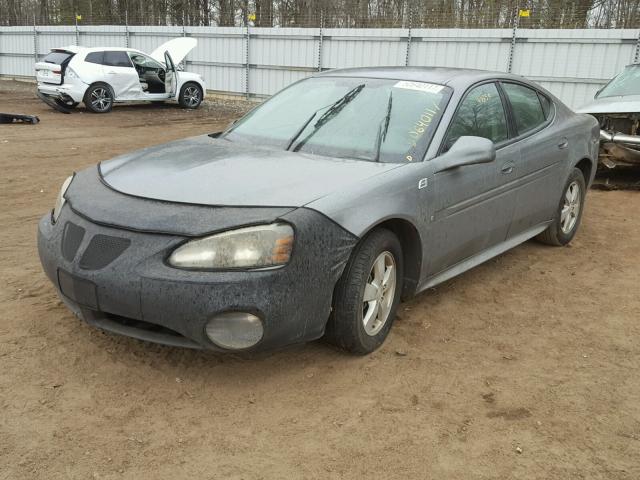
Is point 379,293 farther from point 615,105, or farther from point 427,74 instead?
point 615,105

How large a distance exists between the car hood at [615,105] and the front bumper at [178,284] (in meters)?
5.74

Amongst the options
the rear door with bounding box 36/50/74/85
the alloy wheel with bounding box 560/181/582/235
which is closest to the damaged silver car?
the alloy wheel with bounding box 560/181/582/235

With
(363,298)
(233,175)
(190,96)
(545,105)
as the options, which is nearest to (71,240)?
(233,175)

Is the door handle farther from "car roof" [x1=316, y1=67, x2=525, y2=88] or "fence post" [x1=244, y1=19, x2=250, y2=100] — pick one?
"fence post" [x1=244, y1=19, x2=250, y2=100]

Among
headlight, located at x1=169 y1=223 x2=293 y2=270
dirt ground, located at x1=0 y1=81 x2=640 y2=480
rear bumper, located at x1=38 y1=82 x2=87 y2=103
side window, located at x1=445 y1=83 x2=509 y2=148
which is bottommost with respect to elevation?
dirt ground, located at x1=0 y1=81 x2=640 y2=480

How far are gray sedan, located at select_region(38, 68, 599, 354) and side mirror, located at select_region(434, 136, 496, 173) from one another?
0.01 meters

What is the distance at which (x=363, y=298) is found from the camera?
3.39 metres

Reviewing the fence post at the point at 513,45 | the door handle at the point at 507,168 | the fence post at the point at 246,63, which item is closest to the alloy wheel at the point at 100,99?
the fence post at the point at 246,63

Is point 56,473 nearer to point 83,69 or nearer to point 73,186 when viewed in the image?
point 73,186

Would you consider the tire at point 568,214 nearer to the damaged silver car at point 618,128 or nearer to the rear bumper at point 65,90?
the damaged silver car at point 618,128

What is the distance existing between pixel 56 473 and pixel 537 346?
8.70 feet

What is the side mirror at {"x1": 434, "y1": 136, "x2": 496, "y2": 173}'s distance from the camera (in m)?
3.83

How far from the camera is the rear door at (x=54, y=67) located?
1499 centimetres

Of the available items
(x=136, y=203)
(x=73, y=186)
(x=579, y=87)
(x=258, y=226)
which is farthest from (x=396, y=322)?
(x=579, y=87)
